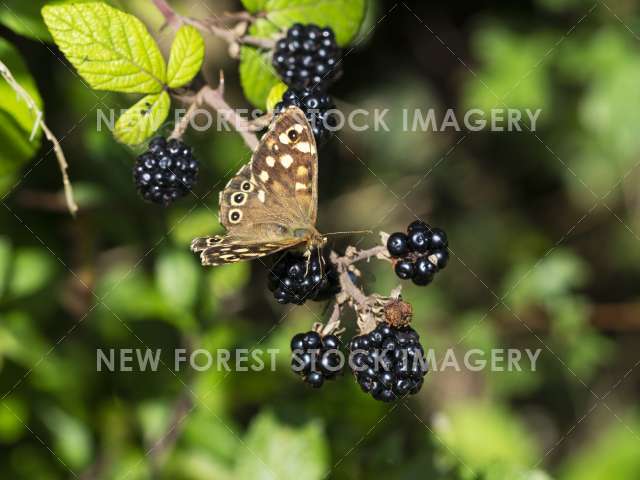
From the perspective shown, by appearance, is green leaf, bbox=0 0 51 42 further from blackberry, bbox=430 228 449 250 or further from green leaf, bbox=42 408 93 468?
green leaf, bbox=42 408 93 468

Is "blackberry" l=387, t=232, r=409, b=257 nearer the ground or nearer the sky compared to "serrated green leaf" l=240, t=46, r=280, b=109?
nearer the ground

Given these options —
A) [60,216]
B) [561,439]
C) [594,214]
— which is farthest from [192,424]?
[594,214]

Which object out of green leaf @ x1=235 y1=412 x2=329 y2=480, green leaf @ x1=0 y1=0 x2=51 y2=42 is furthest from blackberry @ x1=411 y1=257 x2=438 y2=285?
green leaf @ x1=0 y1=0 x2=51 y2=42

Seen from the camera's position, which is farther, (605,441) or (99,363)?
(605,441)

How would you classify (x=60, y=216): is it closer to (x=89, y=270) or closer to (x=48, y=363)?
(x=89, y=270)

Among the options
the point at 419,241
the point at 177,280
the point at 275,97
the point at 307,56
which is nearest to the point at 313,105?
the point at 275,97

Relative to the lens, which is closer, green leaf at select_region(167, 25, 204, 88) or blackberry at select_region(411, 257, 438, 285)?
blackberry at select_region(411, 257, 438, 285)
